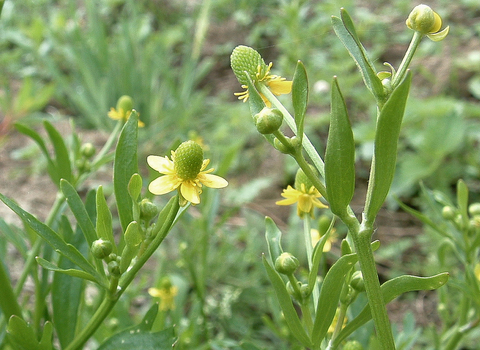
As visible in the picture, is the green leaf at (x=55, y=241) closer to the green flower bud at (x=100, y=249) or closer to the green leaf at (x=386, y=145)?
the green flower bud at (x=100, y=249)

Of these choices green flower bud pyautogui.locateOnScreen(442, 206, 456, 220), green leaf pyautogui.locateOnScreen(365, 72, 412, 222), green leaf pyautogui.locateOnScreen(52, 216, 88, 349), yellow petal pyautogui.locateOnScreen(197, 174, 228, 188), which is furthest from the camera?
green flower bud pyautogui.locateOnScreen(442, 206, 456, 220)

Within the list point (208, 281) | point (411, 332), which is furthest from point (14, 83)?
point (411, 332)

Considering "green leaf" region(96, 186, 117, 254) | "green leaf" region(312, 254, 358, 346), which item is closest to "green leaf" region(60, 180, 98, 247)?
"green leaf" region(96, 186, 117, 254)

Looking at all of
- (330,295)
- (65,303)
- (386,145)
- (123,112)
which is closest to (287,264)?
(330,295)

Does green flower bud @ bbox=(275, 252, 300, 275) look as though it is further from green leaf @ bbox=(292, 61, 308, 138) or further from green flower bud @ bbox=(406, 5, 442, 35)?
green flower bud @ bbox=(406, 5, 442, 35)

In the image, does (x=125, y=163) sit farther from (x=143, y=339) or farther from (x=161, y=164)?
(x=143, y=339)

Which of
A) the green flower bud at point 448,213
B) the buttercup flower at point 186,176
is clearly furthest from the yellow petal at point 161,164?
the green flower bud at point 448,213
